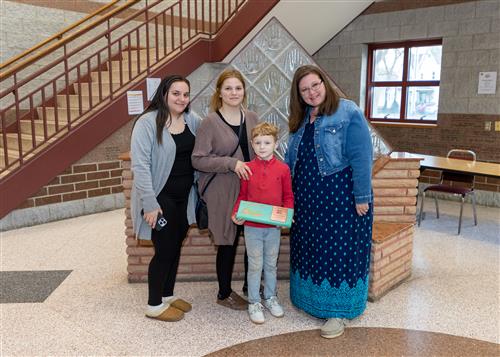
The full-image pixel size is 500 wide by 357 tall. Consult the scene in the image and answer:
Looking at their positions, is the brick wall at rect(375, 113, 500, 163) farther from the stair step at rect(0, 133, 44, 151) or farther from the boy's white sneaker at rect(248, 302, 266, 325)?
the stair step at rect(0, 133, 44, 151)

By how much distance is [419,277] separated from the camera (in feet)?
11.0

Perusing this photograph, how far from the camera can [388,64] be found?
695cm

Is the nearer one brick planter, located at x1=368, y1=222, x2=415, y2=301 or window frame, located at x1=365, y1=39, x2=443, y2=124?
brick planter, located at x1=368, y1=222, x2=415, y2=301

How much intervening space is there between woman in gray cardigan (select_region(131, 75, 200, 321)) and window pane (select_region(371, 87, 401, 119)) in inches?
202

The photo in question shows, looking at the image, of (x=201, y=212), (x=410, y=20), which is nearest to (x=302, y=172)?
(x=201, y=212)

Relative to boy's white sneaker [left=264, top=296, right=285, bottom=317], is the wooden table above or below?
above

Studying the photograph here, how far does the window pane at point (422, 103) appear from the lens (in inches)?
257

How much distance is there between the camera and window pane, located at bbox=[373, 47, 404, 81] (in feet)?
22.4

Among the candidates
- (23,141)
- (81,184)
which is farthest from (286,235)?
(23,141)

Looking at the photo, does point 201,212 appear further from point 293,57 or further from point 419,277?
point 419,277

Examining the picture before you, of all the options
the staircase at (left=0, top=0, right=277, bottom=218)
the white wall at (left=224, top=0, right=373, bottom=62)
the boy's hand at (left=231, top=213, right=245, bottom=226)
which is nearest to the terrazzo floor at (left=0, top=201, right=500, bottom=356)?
the boy's hand at (left=231, top=213, right=245, bottom=226)

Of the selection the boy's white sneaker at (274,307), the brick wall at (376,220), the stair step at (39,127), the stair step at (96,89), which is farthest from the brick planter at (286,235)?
the stair step at (96,89)

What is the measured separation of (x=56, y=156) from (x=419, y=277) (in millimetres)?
3852

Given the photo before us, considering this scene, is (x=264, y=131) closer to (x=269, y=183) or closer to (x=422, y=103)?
(x=269, y=183)
